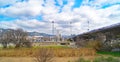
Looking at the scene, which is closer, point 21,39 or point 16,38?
point 21,39

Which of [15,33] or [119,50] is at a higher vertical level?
[15,33]

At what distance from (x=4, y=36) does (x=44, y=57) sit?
6486 cm

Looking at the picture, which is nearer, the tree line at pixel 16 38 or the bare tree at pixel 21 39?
the bare tree at pixel 21 39

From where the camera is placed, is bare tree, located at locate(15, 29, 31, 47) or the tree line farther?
the tree line

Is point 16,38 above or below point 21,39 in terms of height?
→ above

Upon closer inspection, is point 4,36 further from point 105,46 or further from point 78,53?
point 78,53

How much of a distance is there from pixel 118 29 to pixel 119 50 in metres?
7.51

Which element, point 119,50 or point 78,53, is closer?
point 78,53

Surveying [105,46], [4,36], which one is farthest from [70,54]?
[4,36]

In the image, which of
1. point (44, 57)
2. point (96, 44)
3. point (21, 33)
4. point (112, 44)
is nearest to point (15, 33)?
point (21, 33)

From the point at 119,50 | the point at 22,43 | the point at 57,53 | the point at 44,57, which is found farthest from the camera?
the point at 22,43

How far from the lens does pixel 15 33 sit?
3017 inches

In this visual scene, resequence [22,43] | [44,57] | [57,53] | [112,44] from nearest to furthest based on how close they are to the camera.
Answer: [44,57] < [57,53] < [112,44] < [22,43]

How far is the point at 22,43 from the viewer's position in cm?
7394
